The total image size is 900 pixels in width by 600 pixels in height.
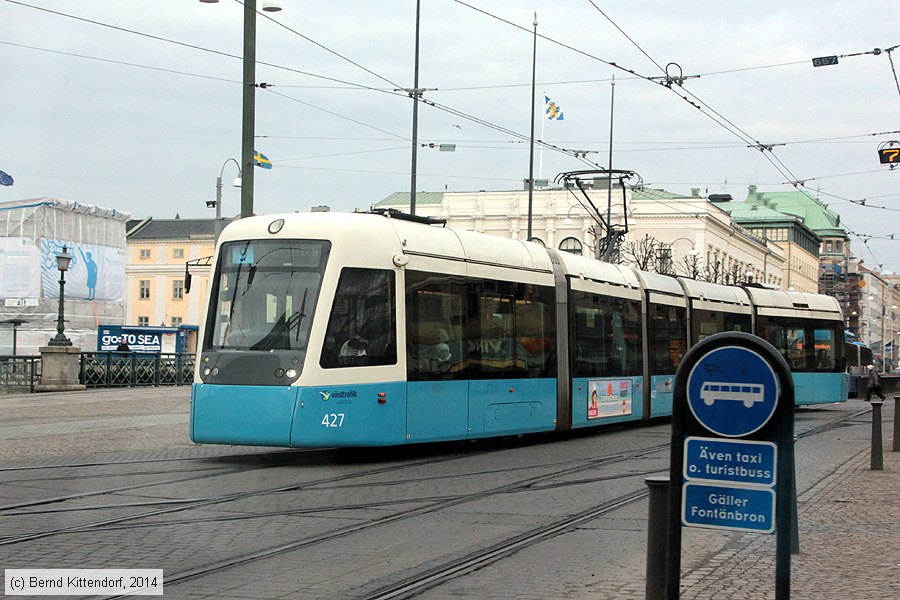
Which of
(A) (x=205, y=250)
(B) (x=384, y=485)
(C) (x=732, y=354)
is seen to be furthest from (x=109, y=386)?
(A) (x=205, y=250)

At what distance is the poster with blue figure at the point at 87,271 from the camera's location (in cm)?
5806

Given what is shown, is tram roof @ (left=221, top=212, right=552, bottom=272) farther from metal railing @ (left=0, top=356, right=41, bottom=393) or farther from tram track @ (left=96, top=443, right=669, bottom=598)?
metal railing @ (left=0, top=356, right=41, bottom=393)

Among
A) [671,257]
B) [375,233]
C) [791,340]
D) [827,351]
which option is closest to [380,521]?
[375,233]

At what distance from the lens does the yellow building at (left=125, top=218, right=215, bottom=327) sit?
347ft

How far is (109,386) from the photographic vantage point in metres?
37.5

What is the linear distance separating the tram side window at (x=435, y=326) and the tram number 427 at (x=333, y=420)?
1253 mm

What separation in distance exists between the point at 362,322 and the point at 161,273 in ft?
315

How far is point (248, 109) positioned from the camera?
18484 mm

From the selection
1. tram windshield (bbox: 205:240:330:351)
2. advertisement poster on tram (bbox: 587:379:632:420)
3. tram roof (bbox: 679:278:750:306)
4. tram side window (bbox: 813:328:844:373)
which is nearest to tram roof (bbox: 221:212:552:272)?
tram windshield (bbox: 205:240:330:351)

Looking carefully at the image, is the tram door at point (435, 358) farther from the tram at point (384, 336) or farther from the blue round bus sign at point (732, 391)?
the blue round bus sign at point (732, 391)

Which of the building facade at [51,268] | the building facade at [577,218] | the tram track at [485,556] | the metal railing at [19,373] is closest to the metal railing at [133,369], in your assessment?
the metal railing at [19,373]

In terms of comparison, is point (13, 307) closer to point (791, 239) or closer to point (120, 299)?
point (120, 299)

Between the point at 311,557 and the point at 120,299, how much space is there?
188 ft

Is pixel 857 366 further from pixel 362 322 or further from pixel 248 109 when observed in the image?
pixel 362 322
